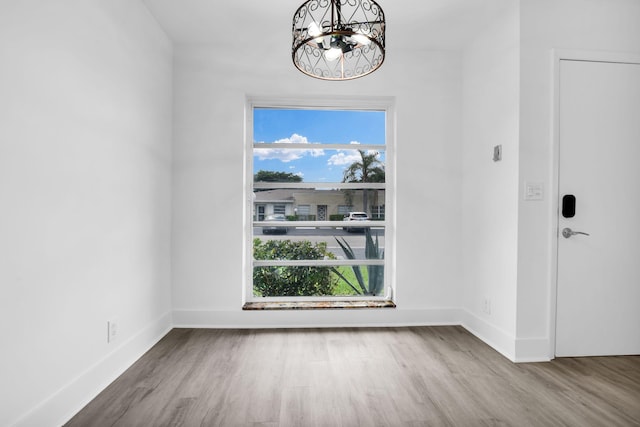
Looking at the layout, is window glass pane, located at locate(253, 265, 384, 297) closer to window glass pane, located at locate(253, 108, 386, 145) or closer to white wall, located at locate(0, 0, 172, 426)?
white wall, located at locate(0, 0, 172, 426)

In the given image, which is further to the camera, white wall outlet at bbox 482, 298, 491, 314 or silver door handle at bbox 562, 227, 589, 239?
white wall outlet at bbox 482, 298, 491, 314

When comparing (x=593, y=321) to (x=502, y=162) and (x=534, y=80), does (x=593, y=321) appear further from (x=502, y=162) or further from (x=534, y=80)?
(x=534, y=80)

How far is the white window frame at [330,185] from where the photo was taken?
3.25 m

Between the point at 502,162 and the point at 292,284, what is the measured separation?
6.78 ft

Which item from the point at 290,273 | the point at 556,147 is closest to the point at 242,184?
the point at 290,273

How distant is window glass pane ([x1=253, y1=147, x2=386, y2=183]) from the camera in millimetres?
3336

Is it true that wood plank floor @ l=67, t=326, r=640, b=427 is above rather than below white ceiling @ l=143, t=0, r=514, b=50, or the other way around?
below

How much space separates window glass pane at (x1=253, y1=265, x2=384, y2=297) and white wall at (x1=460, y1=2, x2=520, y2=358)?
0.85 m

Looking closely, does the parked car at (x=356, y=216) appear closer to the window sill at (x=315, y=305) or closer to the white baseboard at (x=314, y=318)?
the window sill at (x=315, y=305)

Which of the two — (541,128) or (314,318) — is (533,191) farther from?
(314,318)

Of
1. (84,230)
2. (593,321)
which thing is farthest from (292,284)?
(593,321)

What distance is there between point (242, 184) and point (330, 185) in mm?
832

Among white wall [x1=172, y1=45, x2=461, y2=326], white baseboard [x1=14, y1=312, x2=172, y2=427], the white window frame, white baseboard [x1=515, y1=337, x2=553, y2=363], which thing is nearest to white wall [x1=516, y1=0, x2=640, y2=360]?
white baseboard [x1=515, y1=337, x2=553, y2=363]

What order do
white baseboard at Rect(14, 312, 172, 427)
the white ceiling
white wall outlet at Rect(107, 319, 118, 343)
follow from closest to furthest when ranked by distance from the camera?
1. white baseboard at Rect(14, 312, 172, 427)
2. white wall outlet at Rect(107, 319, 118, 343)
3. the white ceiling
